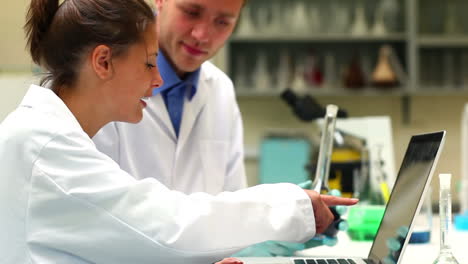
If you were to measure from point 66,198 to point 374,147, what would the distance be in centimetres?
136

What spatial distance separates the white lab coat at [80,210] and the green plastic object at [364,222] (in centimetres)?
72

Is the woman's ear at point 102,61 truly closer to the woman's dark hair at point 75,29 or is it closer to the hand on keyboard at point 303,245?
the woman's dark hair at point 75,29

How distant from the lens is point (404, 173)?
111cm

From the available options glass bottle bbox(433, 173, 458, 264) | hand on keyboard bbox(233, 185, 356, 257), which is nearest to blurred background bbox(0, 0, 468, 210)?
hand on keyboard bbox(233, 185, 356, 257)

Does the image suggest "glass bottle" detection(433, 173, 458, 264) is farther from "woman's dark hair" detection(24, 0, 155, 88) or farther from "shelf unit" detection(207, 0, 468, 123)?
"shelf unit" detection(207, 0, 468, 123)

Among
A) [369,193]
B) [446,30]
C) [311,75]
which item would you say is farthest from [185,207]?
[446,30]

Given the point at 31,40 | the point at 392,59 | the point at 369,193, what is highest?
the point at 31,40

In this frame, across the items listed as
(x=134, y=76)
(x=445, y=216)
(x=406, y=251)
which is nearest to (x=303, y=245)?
(x=406, y=251)

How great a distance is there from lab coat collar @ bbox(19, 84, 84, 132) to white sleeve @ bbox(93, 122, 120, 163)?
1.52ft

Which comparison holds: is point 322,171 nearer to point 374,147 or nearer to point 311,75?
point 374,147

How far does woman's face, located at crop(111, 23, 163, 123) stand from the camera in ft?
3.80

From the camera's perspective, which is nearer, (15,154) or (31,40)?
(15,154)

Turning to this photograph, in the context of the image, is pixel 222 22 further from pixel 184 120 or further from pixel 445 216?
pixel 445 216

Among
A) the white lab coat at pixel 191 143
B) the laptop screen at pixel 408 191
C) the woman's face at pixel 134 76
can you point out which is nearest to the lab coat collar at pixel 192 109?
the white lab coat at pixel 191 143
